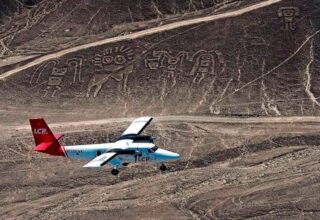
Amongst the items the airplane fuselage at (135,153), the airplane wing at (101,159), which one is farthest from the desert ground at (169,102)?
the airplane wing at (101,159)

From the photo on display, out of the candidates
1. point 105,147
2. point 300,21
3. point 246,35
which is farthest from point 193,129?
point 300,21

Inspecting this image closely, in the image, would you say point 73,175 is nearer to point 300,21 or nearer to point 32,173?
point 32,173

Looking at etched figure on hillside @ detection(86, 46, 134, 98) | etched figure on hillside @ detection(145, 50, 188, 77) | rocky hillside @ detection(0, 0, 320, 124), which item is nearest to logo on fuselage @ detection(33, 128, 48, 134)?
rocky hillside @ detection(0, 0, 320, 124)

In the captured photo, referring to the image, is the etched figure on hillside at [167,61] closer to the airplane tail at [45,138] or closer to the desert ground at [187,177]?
the desert ground at [187,177]

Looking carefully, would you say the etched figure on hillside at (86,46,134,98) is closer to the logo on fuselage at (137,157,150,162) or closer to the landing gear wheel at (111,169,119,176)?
the landing gear wheel at (111,169,119,176)

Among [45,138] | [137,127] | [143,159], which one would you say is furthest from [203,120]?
[45,138]
